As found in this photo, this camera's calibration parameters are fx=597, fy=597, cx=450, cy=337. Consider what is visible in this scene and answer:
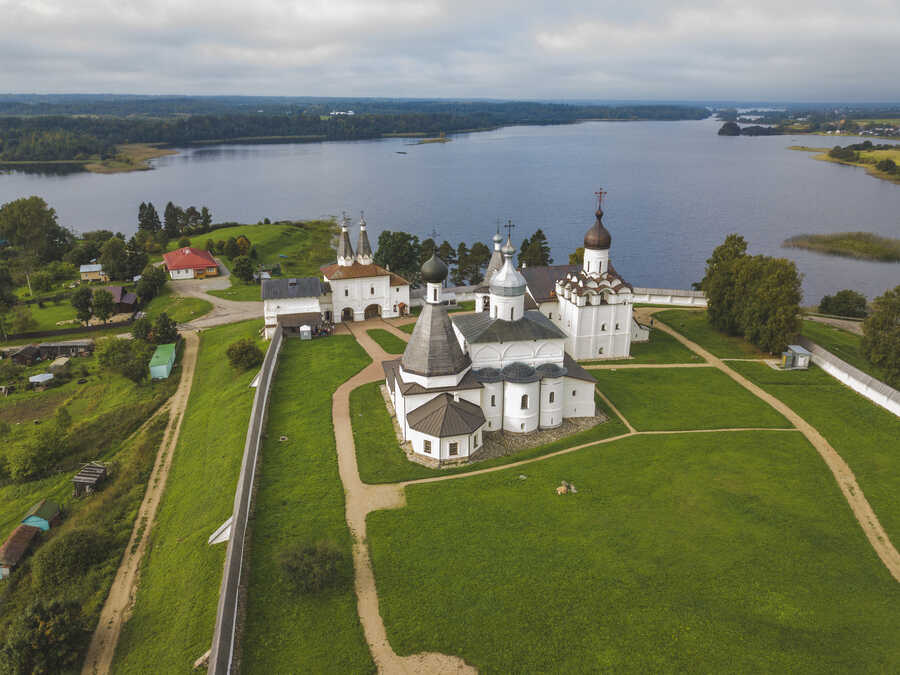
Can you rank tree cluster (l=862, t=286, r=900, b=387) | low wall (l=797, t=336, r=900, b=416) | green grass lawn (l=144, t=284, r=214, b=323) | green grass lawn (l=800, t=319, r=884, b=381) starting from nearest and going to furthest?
low wall (l=797, t=336, r=900, b=416)
tree cluster (l=862, t=286, r=900, b=387)
green grass lawn (l=800, t=319, r=884, b=381)
green grass lawn (l=144, t=284, r=214, b=323)

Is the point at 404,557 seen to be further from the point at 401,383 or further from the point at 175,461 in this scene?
the point at 175,461

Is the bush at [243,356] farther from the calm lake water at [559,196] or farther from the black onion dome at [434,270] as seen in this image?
the calm lake water at [559,196]

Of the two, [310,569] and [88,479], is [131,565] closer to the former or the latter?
[88,479]

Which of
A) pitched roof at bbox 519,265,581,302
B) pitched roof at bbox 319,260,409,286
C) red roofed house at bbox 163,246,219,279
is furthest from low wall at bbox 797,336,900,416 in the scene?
red roofed house at bbox 163,246,219,279

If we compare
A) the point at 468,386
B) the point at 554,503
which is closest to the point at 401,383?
the point at 468,386

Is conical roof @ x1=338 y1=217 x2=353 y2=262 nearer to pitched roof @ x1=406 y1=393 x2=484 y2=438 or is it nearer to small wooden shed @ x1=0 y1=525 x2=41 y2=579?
pitched roof @ x1=406 y1=393 x2=484 y2=438

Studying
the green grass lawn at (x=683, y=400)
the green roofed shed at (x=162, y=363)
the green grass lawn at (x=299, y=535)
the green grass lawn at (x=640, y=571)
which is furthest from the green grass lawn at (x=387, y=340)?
the green grass lawn at (x=640, y=571)

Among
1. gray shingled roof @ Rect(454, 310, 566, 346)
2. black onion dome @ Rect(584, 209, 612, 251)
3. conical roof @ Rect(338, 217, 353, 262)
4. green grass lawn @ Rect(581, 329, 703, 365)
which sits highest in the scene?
black onion dome @ Rect(584, 209, 612, 251)
